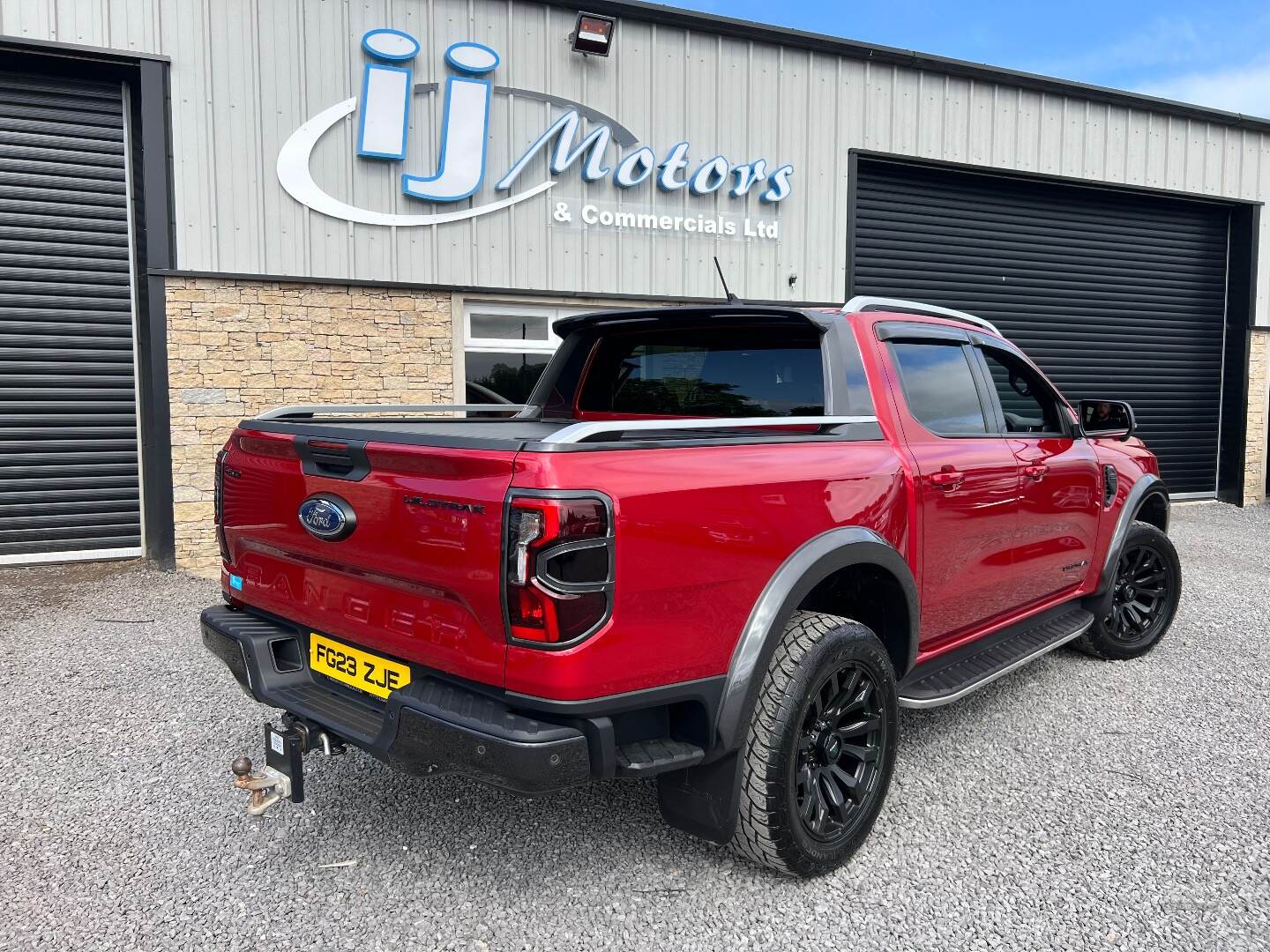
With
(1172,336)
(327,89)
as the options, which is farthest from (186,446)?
(1172,336)

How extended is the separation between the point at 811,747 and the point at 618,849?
0.74m

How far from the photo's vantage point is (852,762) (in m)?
2.75

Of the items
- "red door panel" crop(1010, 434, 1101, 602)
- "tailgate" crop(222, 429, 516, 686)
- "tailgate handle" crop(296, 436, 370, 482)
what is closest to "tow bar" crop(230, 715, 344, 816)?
"tailgate" crop(222, 429, 516, 686)

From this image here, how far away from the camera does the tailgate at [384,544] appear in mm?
2049

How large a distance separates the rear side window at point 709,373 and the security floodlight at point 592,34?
5.32 meters

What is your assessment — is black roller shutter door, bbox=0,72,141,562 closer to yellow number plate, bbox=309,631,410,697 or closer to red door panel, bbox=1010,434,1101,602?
yellow number plate, bbox=309,631,410,697

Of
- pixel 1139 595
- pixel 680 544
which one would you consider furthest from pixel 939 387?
pixel 1139 595

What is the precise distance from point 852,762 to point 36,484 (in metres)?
7.40

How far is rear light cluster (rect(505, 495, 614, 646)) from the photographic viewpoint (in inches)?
77.1

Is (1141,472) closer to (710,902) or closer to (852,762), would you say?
(852,762)

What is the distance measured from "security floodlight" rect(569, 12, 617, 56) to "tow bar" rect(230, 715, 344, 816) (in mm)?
7156

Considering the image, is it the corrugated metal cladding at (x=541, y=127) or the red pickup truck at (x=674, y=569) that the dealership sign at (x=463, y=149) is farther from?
the red pickup truck at (x=674, y=569)

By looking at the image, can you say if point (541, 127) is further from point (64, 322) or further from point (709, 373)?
point (709, 373)

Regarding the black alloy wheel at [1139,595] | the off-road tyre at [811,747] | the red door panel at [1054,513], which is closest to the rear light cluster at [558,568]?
the off-road tyre at [811,747]
